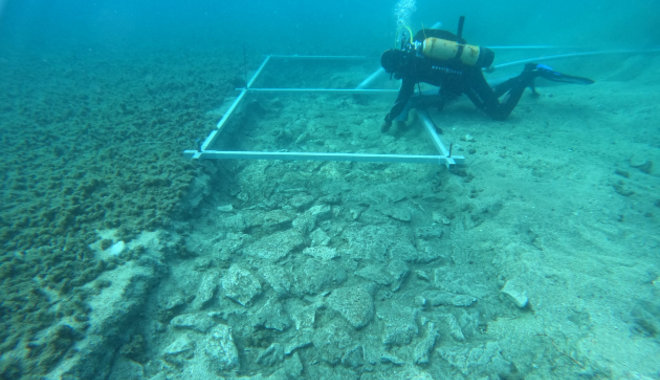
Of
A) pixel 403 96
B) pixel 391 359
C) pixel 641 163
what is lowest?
pixel 641 163

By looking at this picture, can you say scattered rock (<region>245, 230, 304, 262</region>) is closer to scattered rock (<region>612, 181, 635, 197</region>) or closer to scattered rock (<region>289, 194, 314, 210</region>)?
scattered rock (<region>289, 194, 314, 210</region>)

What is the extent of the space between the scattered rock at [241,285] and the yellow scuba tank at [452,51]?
13.7ft

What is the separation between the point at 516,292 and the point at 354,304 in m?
1.45

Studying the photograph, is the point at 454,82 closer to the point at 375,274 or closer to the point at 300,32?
the point at 375,274

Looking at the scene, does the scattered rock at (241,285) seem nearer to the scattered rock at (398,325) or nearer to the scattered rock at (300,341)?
the scattered rock at (300,341)

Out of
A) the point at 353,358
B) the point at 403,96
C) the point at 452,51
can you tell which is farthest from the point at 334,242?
the point at 452,51

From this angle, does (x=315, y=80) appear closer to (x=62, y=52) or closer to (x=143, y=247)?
(x=143, y=247)

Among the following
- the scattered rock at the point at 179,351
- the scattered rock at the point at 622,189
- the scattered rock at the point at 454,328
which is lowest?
the scattered rock at the point at 622,189

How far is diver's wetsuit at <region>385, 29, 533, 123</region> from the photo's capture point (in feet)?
16.3

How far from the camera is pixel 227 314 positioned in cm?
262

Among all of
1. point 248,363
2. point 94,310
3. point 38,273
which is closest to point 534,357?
point 248,363

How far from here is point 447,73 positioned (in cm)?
504

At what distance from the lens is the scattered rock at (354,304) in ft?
8.36

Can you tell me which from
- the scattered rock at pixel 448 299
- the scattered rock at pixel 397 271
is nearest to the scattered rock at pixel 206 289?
the scattered rock at pixel 397 271
